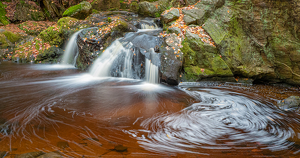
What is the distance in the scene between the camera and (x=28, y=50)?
10234mm

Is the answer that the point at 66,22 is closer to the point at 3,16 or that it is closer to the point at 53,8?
the point at 53,8

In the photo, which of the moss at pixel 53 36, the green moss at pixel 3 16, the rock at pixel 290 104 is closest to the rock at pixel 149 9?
the moss at pixel 53 36

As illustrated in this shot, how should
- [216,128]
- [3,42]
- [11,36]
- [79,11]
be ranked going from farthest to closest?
[79,11] → [11,36] → [3,42] → [216,128]

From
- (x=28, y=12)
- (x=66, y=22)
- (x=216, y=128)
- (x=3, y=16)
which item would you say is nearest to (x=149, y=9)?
(x=66, y=22)

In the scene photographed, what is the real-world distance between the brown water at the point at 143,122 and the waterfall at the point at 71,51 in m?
4.32

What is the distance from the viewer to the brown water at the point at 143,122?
231 cm

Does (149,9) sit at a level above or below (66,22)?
above

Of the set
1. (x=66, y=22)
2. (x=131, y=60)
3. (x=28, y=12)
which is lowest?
(x=131, y=60)

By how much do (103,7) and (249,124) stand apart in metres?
15.8

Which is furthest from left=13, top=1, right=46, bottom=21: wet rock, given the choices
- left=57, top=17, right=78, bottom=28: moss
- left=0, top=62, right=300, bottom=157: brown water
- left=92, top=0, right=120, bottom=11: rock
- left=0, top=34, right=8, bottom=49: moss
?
left=0, top=62, right=300, bottom=157: brown water

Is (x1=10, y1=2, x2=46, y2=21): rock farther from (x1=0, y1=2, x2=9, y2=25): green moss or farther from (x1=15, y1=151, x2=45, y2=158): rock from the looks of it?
(x1=15, y1=151, x2=45, y2=158): rock

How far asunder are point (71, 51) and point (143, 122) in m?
8.43

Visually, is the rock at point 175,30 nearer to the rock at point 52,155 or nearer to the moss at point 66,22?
the rock at point 52,155

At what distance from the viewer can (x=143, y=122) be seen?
3.16m
